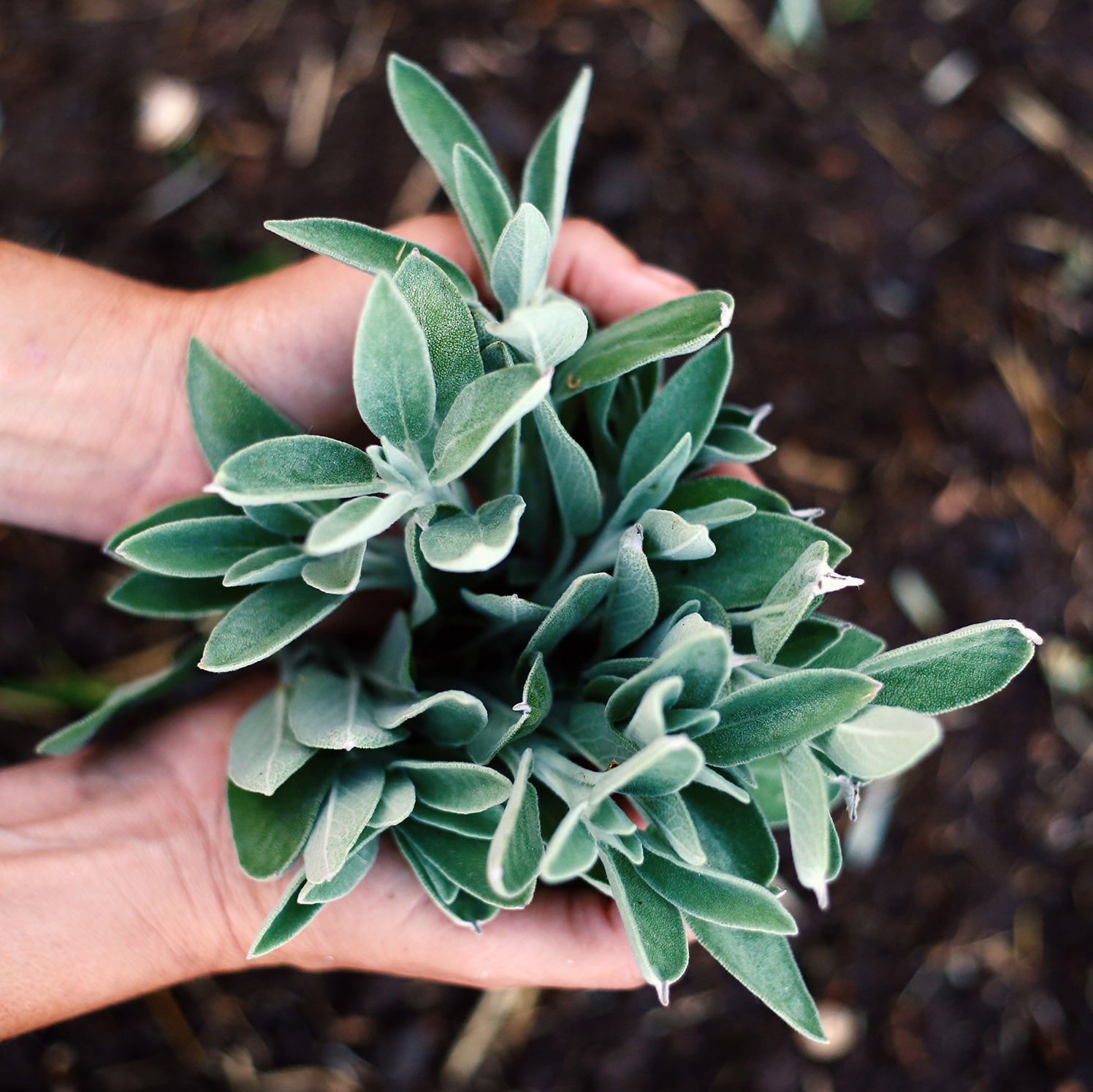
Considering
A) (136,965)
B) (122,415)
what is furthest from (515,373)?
(136,965)

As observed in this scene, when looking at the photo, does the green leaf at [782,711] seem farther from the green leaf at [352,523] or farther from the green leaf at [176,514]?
the green leaf at [176,514]

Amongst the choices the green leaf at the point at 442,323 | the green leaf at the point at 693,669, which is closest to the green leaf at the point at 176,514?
the green leaf at the point at 442,323

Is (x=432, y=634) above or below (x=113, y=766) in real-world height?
above

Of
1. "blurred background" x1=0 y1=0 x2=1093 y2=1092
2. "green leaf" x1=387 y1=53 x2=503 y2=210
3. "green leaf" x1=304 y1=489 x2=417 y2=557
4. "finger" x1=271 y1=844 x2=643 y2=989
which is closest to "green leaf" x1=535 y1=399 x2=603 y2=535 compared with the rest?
"green leaf" x1=304 y1=489 x2=417 y2=557

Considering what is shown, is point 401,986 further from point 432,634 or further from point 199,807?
point 432,634

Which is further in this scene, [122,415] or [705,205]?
[705,205]

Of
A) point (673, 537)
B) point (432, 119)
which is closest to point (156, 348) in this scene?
point (432, 119)

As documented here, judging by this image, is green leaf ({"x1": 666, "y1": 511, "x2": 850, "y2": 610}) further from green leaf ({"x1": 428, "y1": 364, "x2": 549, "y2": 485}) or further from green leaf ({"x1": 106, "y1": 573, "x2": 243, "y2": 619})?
green leaf ({"x1": 106, "y1": 573, "x2": 243, "y2": 619})
